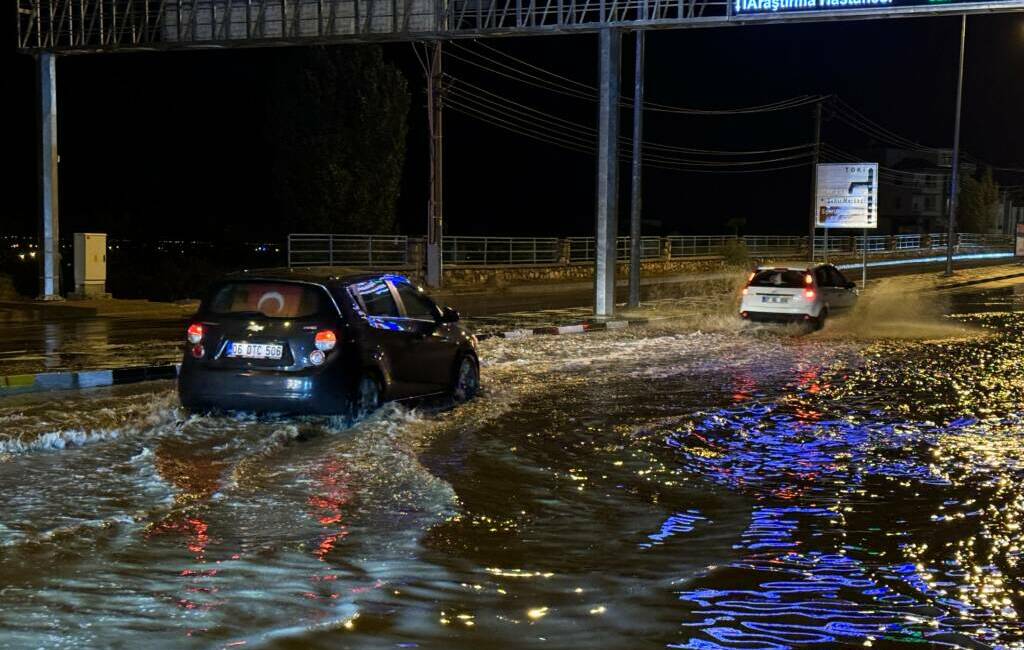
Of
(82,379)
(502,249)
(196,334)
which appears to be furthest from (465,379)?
(502,249)

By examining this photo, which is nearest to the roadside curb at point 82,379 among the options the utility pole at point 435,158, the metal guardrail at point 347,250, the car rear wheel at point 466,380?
the car rear wheel at point 466,380

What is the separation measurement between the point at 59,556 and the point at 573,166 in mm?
82502

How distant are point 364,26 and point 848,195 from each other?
2220 cm

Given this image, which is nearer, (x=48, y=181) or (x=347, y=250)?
(x=48, y=181)

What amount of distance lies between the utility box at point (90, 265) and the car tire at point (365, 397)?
16.8 m

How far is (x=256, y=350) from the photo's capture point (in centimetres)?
959

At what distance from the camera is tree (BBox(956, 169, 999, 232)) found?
92.2 meters

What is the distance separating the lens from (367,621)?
16.1ft

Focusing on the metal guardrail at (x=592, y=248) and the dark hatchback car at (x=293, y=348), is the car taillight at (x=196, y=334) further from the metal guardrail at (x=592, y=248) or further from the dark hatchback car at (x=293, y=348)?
the metal guardrail at (x=592, y=248)

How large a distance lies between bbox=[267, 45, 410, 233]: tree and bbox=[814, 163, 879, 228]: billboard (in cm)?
1544

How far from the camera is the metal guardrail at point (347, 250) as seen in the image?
32188 mm

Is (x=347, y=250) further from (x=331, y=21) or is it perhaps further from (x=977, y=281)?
(x=977, y=281)

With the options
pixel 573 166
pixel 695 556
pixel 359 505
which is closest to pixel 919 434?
pixel 695 556

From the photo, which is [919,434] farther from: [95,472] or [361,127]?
[361,127]
